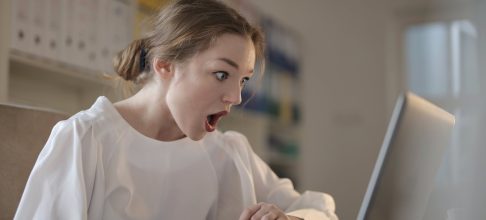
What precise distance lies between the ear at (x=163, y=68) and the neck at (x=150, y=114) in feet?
0.12

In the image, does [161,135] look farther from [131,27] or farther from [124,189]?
[131,27]

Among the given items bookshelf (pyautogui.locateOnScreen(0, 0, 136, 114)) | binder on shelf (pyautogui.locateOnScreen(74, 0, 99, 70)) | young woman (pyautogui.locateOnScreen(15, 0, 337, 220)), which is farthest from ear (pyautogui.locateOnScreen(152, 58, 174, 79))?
binder on shelf (pyautogui.locateOnScreen(74, 0, 99, 70))

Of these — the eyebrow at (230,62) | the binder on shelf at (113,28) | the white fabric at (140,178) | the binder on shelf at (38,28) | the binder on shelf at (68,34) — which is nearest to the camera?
the white fabric at (140,178)

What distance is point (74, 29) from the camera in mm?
2285

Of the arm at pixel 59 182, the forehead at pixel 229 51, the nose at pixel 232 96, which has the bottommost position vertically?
the arm at pixel 59 182

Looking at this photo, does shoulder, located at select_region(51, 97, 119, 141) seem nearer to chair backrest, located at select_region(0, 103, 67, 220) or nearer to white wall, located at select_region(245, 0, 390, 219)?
chair backrest, located at select_region(0, 103, 67, 220)

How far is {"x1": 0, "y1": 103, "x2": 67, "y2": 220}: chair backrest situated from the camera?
111cm

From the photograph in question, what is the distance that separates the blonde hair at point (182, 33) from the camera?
3.89 feet

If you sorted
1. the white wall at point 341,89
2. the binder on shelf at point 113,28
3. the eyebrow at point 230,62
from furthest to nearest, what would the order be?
the white wall at point 341,89, the binder on shelf at point 113,28, the eyebrow at point 230,62

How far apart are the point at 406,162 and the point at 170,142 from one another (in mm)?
510

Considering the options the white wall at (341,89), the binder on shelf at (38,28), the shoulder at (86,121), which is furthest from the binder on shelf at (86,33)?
the white wall at (341,89)

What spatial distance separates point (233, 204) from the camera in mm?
1332

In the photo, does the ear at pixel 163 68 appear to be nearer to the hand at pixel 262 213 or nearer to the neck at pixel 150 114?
the neck at pixel 150 114

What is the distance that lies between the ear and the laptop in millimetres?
493
